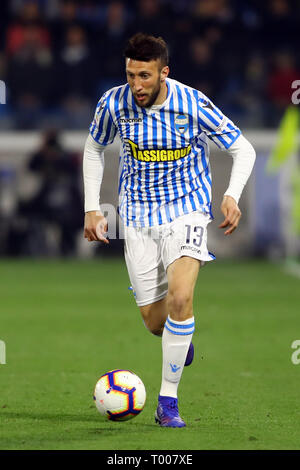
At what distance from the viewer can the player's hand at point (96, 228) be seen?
5578mm

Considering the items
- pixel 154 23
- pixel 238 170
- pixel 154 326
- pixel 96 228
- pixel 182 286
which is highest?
pixel 238 170

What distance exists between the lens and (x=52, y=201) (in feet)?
58.1

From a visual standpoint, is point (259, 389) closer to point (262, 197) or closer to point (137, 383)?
point (137, 383)

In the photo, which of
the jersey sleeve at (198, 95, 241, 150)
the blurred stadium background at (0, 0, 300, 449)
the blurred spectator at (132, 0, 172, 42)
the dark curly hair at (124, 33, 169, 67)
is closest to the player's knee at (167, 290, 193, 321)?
the jersey sleeve at (198, 95, 241, 150)

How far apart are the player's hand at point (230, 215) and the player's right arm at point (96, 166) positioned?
68 cm

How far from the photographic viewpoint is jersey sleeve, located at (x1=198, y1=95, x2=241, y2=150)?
18.6ft

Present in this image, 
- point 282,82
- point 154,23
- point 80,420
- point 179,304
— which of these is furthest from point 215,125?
point 282,82

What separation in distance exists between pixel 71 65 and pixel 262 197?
404 cm

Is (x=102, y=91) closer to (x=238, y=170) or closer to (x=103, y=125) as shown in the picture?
(x=103, y=125)

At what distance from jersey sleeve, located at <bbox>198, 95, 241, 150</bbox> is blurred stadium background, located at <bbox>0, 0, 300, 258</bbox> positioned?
1167 cm

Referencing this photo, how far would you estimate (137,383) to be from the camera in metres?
5.46

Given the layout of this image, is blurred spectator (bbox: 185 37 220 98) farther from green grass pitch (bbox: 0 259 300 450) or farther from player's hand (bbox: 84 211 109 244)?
player's hand (bbox: 84 211 109 244)

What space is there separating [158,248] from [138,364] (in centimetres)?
192

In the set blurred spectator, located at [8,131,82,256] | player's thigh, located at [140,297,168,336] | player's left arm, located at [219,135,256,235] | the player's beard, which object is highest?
the player's beard
